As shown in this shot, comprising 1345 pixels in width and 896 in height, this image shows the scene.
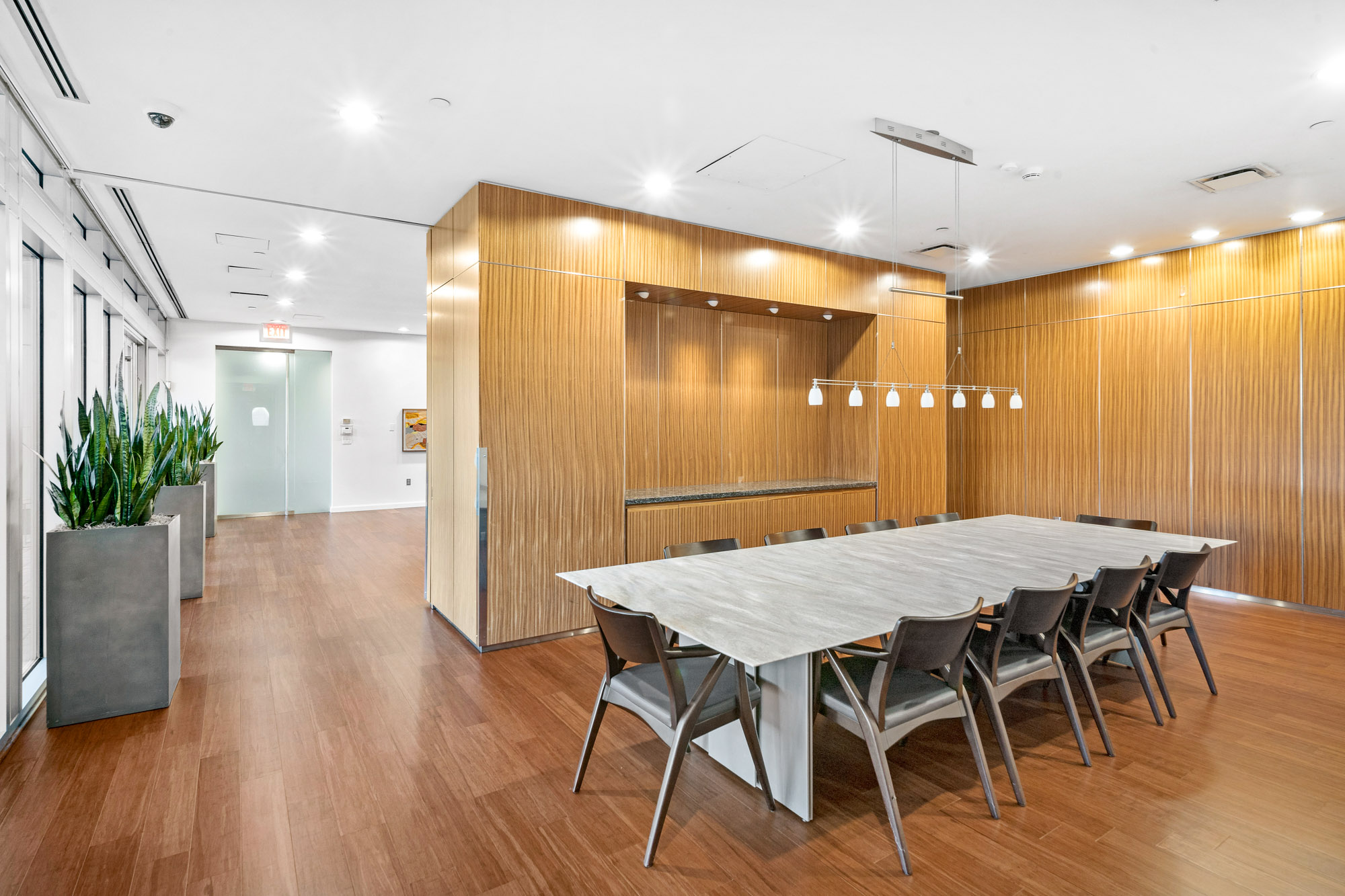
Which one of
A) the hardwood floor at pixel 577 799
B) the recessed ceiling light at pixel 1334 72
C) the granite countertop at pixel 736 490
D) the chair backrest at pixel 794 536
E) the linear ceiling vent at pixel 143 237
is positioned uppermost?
the linear ceiling vent at pixel 143 237

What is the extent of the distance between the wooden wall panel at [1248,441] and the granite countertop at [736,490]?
2833 mm

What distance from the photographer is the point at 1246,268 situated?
5754 mm

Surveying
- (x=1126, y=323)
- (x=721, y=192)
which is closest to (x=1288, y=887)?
(x=721, y=192)

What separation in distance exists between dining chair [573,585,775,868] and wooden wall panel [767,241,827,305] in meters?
3.86

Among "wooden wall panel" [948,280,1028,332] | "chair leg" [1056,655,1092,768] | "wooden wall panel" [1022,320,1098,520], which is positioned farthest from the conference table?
"wooden wall panel" [948,280,1028,332]

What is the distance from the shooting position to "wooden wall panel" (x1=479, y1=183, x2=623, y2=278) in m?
4.45

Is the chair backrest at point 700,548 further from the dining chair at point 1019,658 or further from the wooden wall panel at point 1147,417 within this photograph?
the wooden wall panel at point 1147,417

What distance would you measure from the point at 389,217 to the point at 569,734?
400cm

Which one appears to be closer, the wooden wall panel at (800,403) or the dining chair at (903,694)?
the dining chair at (903,694)

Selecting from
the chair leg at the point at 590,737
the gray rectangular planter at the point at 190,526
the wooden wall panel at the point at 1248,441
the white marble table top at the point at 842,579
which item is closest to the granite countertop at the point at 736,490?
the white marble table top at the point at 842,579

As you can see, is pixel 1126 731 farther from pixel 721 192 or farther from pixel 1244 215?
pixel 1244 215

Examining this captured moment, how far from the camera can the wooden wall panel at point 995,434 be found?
7.46 m

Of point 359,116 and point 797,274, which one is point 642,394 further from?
point 359,116

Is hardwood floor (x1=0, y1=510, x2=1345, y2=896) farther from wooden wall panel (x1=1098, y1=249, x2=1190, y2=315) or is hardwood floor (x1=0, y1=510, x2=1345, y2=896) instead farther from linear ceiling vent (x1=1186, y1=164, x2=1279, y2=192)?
wooden wall panel (x1=1098, y1=249, x2=1190, y2=315)
